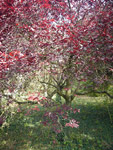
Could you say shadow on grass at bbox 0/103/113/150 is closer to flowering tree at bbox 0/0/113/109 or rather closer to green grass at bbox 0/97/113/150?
green grass at bbox 0/97/113/150

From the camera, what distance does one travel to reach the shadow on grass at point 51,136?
367cm

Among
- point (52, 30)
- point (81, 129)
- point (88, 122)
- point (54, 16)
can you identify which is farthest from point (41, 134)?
point (54, 16)

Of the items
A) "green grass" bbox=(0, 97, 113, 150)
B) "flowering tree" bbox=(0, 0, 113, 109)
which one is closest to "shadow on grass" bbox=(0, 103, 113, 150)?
"green grass" bbox=(0, 97, 113, 150)

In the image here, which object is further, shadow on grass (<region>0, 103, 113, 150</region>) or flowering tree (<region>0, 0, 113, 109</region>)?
shadow on grass (<region>0, 103, 113, 150</region>)

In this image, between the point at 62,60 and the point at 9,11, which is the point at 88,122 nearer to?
the point at 62,60

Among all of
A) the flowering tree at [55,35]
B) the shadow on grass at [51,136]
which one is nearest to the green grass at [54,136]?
the shadow on grass at [51,136]

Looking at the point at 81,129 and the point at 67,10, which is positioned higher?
the point at 67,10

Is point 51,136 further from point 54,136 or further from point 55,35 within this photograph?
point 55,35

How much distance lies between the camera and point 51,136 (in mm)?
4223

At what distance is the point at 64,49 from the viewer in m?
3.22

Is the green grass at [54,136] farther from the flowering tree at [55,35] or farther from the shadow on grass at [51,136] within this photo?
the flowering tree at [55,35]

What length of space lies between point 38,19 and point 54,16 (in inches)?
30.2

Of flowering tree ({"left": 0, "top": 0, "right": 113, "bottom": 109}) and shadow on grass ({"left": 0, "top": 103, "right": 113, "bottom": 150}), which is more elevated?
flowering tree ({"left": 0, "top": 0, "right": 113, "bottom": 109})

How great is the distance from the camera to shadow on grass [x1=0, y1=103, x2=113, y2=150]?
3.67m
